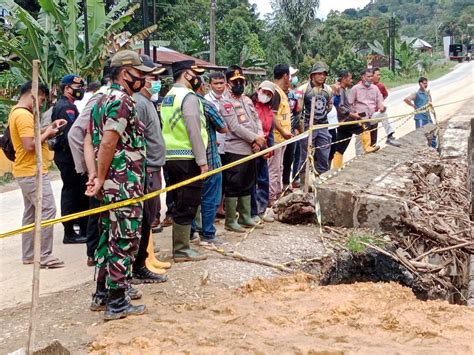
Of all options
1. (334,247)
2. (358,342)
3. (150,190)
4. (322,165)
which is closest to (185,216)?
(150,190)

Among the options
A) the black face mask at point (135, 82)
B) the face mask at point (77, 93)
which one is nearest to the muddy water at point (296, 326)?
the black face mask at point (135, 82)

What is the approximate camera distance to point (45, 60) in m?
12.8

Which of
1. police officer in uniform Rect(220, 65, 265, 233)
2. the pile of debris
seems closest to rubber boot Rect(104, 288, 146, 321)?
police officer in uniform Rect(220, 65, 265, 233)

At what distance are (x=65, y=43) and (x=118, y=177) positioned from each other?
32.5ft

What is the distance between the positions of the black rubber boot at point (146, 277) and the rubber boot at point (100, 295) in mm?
510

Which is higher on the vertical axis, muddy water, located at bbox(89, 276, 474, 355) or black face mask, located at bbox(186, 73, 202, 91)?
black face mask, located at bbox(186, 73, 202, 91)

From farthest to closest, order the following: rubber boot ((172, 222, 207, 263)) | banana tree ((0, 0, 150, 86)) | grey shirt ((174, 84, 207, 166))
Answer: banana tree ((0, 0, 150, 86)) → rubber boot ((172, 222, 207, 263)) → grey shirt ((174, 84, 207, 166))

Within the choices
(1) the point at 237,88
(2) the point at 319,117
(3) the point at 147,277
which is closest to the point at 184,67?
(1) the point at 237,88

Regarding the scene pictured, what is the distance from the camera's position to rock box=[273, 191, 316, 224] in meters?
5.96

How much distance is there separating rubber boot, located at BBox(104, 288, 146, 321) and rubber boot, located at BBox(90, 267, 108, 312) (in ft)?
0.52

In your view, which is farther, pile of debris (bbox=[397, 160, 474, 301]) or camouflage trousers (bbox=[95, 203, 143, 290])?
pile of debris (bbox=[397, 160, 474, 301])

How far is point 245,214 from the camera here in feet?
19.7

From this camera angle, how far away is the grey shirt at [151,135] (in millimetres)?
4406

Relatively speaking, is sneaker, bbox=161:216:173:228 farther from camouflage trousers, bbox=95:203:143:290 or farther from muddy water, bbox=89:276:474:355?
camouflage trousers, bbox=95:203:143:290
